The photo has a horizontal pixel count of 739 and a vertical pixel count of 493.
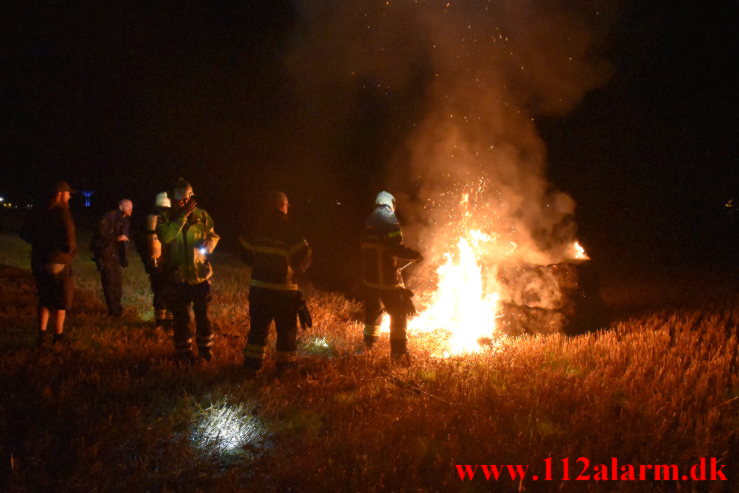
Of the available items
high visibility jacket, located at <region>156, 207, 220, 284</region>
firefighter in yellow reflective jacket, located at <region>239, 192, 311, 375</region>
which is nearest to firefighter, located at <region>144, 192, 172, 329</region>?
high visibility jacket, located at <region>156, 207, 220, 284</region>

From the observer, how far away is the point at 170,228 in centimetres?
537

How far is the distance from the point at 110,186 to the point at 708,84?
137 ft

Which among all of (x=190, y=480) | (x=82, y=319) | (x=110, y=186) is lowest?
(x=190, y=480)

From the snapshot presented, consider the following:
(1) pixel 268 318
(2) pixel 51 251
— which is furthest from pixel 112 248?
(1) pixel 268 318

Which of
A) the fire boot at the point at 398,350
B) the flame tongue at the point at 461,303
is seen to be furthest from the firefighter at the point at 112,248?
the flame tongue at the point at 461,303

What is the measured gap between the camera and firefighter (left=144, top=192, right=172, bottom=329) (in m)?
6.26

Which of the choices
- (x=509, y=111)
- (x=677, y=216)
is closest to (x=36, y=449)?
(x=509, y=111)

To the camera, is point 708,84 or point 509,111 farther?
point 708,84

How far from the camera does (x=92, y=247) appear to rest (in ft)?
24.2

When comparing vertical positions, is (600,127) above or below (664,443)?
above

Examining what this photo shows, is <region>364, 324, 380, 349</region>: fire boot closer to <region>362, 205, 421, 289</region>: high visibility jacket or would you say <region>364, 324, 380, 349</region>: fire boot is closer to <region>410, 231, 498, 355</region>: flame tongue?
<region>362, 205, 421, 289</region>: high visibility jacket

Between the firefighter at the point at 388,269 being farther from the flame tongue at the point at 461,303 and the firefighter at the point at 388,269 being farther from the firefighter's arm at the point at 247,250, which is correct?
the flame tongue at the point at 461,303

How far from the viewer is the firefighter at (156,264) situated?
626 centimetres

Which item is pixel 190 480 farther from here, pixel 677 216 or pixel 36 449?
pixel 677 216
